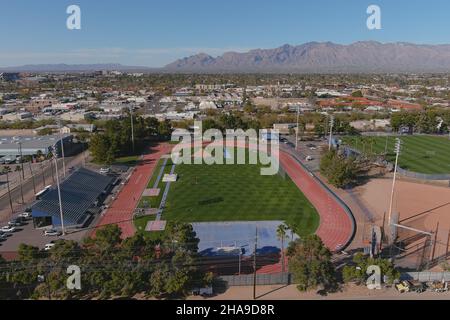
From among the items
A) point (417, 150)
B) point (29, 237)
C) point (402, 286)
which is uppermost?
point (417, 150)

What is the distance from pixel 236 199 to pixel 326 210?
1052 cm

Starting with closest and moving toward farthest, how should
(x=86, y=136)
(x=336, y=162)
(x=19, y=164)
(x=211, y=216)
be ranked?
1. (x=211, y=216)
2. (x=336, y=162)
3. (x=19, y=164)
4. (x=86, y=136)

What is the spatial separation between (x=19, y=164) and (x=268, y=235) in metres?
45.2

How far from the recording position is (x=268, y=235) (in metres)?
35.3

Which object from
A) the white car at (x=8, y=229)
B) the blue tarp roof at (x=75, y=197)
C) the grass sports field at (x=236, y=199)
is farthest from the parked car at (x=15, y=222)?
the grass sports field at (x=236, y=199)

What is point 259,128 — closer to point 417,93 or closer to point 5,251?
point 5,251

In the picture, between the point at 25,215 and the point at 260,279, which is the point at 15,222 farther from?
the point at 260,279

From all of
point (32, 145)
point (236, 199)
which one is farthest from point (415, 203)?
point (32, 145)

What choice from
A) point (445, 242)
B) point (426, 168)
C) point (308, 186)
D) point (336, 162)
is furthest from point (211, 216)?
point (426, 168)

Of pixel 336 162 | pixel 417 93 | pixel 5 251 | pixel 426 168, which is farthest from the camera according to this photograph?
pixel 417 93

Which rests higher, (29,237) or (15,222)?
(15,222)

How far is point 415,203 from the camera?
42.1 meters

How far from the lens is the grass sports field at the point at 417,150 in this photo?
55844 mm

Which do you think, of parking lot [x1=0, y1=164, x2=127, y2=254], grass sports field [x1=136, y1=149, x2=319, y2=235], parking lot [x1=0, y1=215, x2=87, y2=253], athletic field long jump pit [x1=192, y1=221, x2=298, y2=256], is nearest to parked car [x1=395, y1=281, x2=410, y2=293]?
athletic field long jump pit [x1=192, y1=221, x2=298, y2=256]
